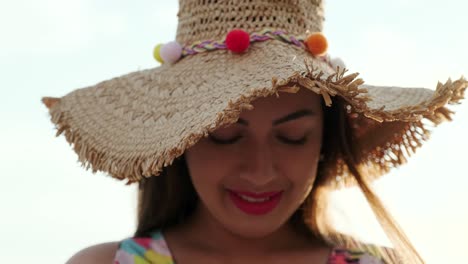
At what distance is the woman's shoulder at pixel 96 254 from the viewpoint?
74.0 inches

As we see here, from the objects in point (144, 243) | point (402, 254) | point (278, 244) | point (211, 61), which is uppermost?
point (211, 61)

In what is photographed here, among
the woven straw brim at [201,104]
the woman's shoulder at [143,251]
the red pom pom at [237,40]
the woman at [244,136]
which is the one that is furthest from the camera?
the woman's shoulder at [143,251]

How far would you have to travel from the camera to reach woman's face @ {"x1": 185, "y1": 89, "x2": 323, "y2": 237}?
1719 millimetres

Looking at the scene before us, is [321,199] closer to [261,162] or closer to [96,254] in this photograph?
[261,162]

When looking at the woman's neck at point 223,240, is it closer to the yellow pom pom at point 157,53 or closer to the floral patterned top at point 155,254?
the floral patterned top at point 155,254

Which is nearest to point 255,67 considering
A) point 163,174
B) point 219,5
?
point 219,5

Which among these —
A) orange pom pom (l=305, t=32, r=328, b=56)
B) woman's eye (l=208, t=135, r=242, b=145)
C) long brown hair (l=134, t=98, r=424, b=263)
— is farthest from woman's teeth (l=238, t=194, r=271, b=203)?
orange pom pom (l=305, t=32, r=328, b=56)

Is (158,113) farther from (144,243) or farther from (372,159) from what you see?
(372,159)

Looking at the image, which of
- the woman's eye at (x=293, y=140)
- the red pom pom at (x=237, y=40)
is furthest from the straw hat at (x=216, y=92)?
the woman's eye at (x=293, y=140)

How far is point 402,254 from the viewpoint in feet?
6.42

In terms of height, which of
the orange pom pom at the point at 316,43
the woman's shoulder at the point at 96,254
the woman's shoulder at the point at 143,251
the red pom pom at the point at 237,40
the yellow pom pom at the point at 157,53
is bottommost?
the woman's shoulder at the point at 143,251

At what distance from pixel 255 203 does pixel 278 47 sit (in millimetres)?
317

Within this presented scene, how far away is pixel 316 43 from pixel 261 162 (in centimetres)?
31

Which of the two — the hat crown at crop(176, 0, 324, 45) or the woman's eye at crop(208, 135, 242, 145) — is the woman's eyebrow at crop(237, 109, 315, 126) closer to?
the woman's eye at crop(208, 135, 242, 145)
